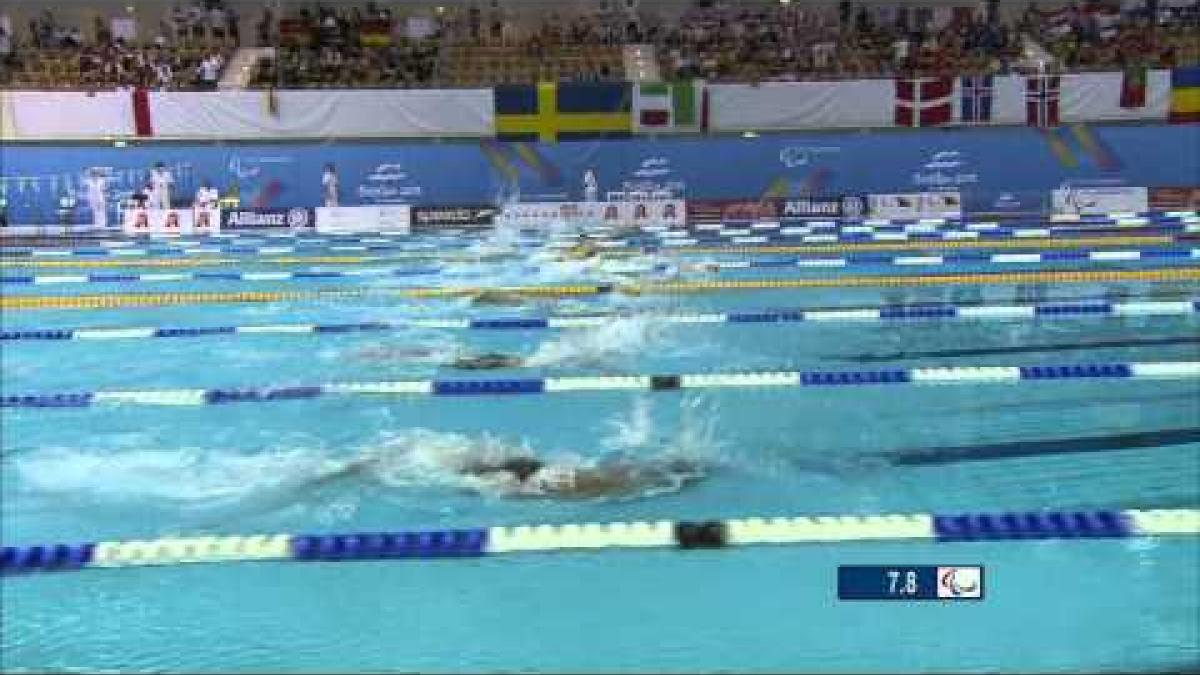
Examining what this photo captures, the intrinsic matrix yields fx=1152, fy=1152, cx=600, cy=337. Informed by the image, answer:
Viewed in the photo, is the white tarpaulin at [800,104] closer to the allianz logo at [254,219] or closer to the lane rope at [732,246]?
the lane rope at [732,246]

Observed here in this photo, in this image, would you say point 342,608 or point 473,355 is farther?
point 473,355

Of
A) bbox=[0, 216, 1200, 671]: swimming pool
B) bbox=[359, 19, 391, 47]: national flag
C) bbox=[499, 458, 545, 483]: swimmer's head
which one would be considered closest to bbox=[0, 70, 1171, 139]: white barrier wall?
bbox=[359, 19, 391, 47]: national flag

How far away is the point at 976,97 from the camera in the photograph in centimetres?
1708

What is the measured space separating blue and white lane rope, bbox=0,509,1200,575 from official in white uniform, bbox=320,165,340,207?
1302cm

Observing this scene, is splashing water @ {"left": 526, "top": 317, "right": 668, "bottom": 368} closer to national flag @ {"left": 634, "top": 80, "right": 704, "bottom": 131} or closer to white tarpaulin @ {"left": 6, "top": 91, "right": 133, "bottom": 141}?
national flag @ {"left": 634, "top": 80, "right": 704, "bottom": 131}

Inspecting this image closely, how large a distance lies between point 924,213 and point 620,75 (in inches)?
254

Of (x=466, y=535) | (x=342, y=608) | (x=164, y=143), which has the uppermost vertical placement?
(x=164, y=143)

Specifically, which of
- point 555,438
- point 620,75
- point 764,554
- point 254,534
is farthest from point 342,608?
point 620,75

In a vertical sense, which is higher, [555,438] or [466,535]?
[466,535]

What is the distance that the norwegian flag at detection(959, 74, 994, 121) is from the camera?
1698 cm

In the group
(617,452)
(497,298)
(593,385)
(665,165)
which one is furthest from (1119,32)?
(617,452)

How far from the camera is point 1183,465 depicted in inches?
194

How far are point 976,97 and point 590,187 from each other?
240 inches

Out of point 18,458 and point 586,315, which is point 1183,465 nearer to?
point 586,315
